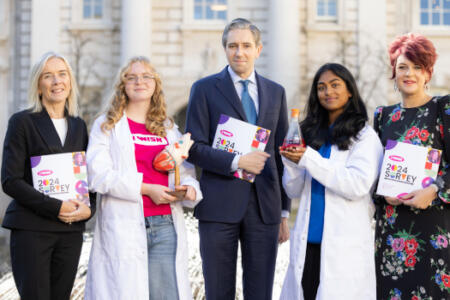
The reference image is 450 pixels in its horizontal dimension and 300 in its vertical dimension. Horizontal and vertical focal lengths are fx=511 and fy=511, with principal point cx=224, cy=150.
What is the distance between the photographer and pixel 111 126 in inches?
122

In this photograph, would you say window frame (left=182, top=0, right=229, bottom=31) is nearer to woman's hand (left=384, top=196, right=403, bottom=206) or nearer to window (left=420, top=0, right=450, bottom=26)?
window (left=420, top=0, right=450, bottom=26)

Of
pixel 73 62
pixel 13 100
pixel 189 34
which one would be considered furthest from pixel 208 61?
pixel 13 100

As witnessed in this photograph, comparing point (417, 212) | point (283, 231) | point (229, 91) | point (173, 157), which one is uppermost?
point (229, 91)

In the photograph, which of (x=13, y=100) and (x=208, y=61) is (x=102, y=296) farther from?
(x=13, y=100)

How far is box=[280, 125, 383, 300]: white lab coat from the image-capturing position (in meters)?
2.76

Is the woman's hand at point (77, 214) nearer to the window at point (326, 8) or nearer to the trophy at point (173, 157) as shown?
the trophy at point (173, 157)

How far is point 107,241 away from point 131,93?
918 millimetres

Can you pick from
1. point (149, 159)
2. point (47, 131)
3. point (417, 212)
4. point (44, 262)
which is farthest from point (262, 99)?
point (44, 262)

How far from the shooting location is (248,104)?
11.0 feet

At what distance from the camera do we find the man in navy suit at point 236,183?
3186 millimetres

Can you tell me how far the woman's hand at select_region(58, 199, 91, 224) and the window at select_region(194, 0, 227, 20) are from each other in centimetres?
1101

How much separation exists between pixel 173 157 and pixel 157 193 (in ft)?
0.76

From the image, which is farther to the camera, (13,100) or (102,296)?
(13,100)

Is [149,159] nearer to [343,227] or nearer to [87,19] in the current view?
[343,227]
